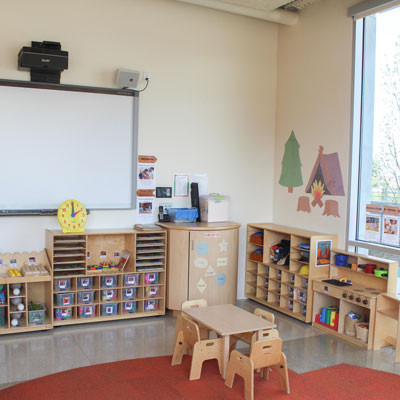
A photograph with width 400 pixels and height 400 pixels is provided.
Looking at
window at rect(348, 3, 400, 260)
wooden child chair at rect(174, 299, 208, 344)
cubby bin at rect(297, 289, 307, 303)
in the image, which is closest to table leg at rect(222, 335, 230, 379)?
wooden child chair at rect(174, 299, 208, 344)

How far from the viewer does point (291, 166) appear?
5852 mm

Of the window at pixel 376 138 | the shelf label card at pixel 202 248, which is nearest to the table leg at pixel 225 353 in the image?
the shelf label card at pixel 202 248

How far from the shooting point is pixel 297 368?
12.8 ft

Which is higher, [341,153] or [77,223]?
[341,153]

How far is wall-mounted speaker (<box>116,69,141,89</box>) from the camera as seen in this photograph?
5.02 meters

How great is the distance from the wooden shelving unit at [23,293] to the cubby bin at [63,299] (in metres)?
0.08

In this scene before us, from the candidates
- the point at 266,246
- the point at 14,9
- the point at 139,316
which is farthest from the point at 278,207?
the point at 14,9

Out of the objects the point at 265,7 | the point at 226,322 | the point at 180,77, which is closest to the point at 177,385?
the point at 226,322

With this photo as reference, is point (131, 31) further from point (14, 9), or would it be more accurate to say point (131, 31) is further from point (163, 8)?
point (14, 9)

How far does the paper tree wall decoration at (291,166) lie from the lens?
575 centimetres

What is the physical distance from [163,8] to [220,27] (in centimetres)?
76

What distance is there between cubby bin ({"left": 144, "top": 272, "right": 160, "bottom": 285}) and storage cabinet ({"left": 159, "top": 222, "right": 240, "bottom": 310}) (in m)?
0.14

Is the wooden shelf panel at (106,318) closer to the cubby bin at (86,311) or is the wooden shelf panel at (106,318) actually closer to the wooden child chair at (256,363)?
the cubby bin at (86,311)

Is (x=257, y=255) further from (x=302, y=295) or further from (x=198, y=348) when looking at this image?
(x=198, y=348)
